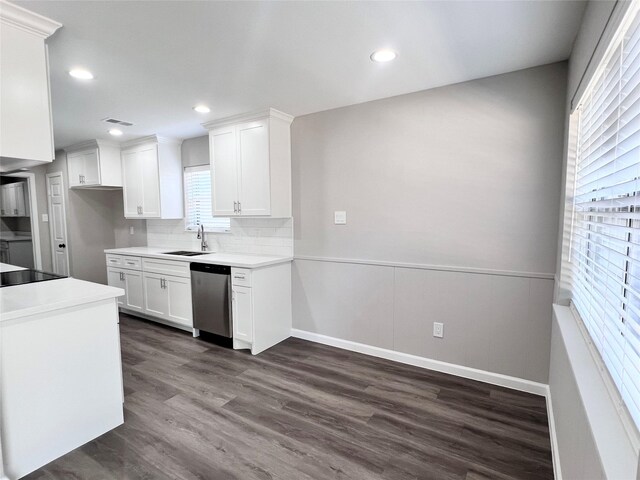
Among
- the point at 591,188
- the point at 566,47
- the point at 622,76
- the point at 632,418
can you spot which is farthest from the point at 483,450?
the point at 566,47

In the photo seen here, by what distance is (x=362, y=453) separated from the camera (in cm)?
192

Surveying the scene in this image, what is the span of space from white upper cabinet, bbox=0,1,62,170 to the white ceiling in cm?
11

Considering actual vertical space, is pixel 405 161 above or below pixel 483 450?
above

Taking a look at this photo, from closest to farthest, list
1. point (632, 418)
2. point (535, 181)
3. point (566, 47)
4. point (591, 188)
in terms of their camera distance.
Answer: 1. point (632, 418)
2. point (591, 188)
3. point (566, 47)
4. point (535, 181)

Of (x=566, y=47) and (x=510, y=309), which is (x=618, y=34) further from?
(x=510, y=309)

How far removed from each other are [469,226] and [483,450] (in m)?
1.56

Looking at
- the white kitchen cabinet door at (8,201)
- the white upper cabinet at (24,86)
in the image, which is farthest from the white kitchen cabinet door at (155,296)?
the white kitchen cabinet door at (8,201)

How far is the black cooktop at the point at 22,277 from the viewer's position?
93.3 inches

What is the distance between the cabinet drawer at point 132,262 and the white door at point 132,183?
69cm

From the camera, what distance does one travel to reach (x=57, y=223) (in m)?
5.33

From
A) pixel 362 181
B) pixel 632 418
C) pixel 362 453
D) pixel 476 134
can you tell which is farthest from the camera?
pixel 362 181

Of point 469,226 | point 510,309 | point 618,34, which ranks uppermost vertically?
point 618,34

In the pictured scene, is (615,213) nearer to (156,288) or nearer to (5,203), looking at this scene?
(156,288)

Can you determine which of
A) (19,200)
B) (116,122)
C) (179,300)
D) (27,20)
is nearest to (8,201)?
(19,200)
